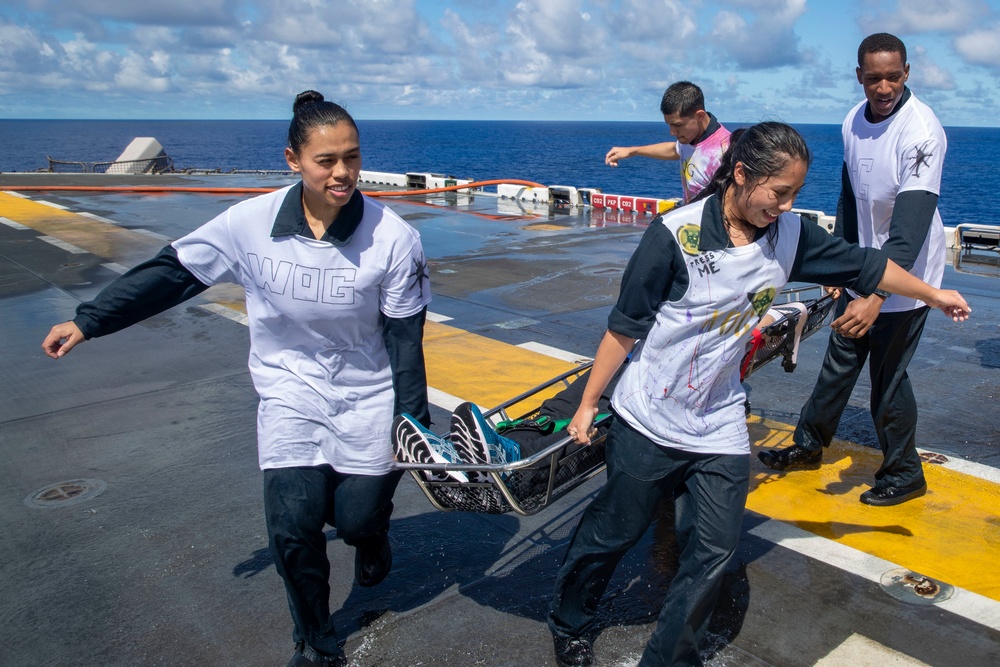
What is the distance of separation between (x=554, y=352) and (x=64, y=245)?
9449 millimetres

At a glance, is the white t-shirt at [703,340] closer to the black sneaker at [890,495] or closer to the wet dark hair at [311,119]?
the wet dark hair at [311,119]

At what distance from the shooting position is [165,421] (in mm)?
5867

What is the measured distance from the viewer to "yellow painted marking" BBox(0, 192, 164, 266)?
12711mm

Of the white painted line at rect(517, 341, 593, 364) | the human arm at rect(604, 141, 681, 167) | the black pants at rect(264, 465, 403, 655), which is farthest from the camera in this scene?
the white painted line at rect(517, 341, 593, 364)

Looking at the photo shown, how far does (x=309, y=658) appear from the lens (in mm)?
3160

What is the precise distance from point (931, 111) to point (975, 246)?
30.9ft

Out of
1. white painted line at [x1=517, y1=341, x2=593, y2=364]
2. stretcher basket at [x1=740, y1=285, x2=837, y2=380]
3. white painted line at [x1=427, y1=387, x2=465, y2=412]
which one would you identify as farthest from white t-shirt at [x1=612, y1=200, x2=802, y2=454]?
white painted line at [x1=517, y1=341, x2=593, y2=364]

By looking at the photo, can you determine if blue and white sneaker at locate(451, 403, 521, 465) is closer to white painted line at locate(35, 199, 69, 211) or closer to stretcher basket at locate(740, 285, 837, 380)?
stretcher basket at locate(740, 285, 837, 380)

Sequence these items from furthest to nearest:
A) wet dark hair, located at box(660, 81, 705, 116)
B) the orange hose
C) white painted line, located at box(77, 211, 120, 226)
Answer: the orange hose < white painted line, located at box(77, 211, 120, 226) < wet dark hair, located at box(660, 81, 705, 116)

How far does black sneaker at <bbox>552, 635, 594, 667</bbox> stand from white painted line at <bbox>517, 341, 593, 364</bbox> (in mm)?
3973

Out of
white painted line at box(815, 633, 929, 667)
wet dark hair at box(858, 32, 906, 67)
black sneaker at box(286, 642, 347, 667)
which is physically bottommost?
black sneaker at box(286, 642, 347, 667)

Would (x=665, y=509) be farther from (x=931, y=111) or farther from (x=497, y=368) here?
(x=497, y=368)

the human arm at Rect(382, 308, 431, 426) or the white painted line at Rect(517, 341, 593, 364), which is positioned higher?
the human arm at Rect(382, 308, 431, 426)

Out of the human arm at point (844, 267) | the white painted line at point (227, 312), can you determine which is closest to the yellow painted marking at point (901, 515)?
the human arm at point (844, 267)
